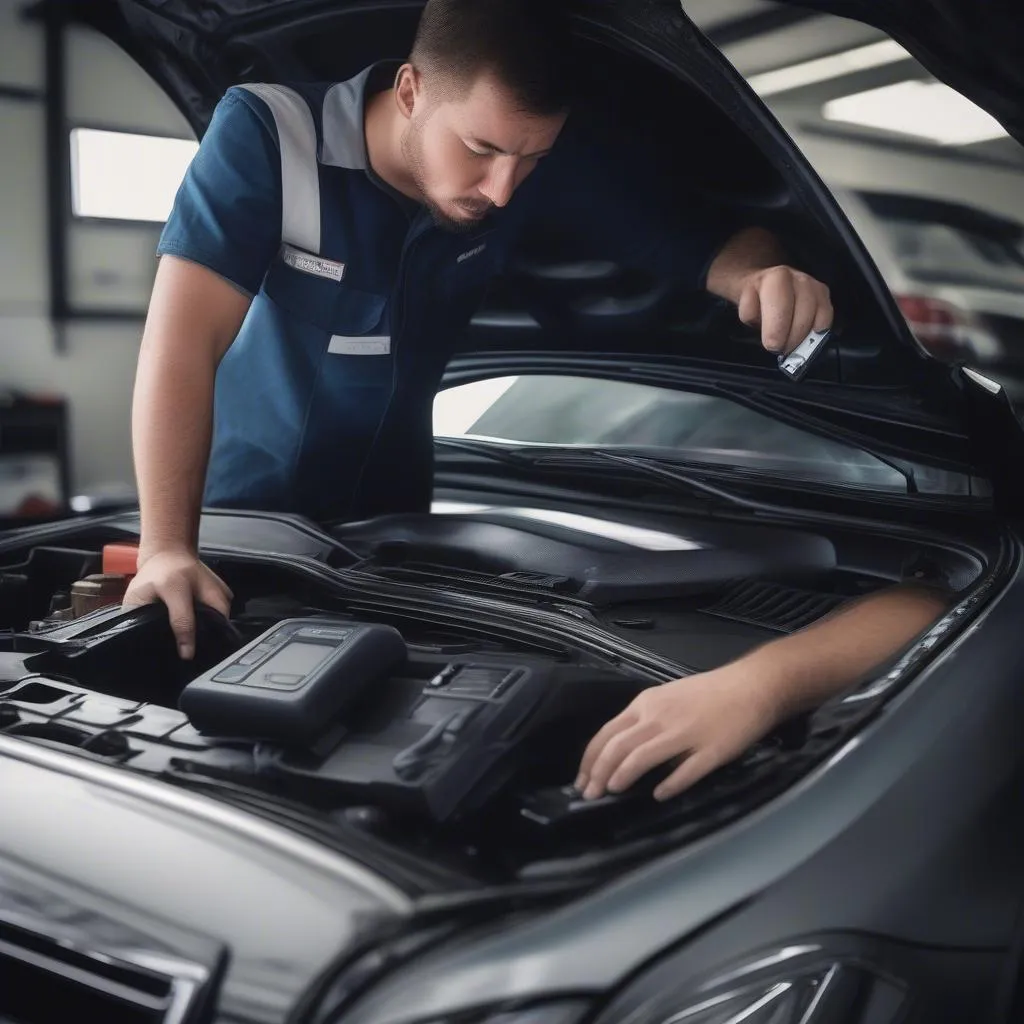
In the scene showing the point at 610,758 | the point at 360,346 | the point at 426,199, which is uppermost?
the point at 426,199

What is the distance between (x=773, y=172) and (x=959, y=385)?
0.31 m

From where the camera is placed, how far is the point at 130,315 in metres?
2.73

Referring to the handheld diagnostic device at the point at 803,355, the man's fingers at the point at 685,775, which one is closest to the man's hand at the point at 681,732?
the man's fingers at the point at 685,775

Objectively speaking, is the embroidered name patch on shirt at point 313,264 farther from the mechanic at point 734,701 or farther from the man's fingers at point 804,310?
the mechanic at point 734,701

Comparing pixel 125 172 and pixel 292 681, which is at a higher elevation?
pixel 125 172

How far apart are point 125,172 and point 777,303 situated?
1420mm

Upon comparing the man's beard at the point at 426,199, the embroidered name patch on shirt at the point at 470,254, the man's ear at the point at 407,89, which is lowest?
the embroidered name patch on shirt at the point at 470,254

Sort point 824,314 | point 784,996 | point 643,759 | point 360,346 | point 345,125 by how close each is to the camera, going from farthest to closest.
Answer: point 360,346 < point 345,125 < point 824,314 < point 643,759 < point 784,996

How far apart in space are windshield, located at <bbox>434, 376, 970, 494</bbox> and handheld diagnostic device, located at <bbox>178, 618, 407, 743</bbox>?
0.66 metres

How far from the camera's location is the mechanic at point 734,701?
0.82 meters

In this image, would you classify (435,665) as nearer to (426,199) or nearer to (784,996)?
(784,996)

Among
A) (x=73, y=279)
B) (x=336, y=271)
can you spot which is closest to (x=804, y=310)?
(x=336, y=271)

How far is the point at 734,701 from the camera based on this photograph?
886 mm

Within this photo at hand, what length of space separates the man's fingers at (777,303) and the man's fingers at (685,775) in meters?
0.62
